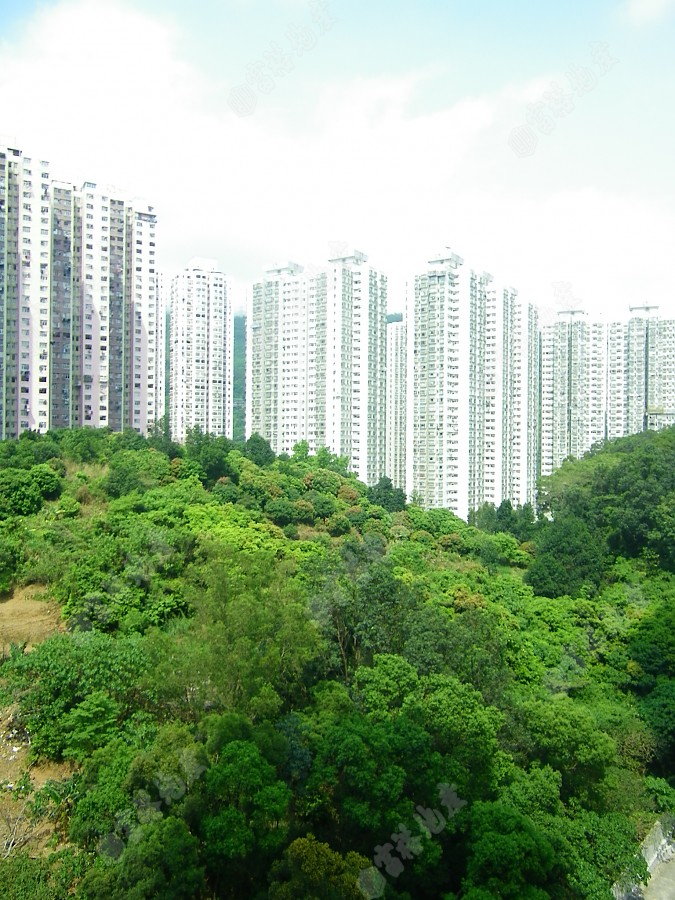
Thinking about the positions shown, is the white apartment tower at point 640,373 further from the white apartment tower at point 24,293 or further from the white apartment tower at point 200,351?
the white apartment tower at point 24,293

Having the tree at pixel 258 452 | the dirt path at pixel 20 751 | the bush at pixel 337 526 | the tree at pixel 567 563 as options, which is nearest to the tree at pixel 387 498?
the tree at pixel 258 452

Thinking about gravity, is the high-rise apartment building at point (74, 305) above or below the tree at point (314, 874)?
above

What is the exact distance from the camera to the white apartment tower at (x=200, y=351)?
115 ft

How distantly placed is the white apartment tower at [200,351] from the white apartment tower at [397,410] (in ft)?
30.0

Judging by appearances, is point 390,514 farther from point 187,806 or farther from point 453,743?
point 187,806

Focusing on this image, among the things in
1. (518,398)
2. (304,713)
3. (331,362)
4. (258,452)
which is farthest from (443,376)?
(304,713)

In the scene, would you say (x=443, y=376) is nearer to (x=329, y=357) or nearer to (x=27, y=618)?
(x=329, y=357)

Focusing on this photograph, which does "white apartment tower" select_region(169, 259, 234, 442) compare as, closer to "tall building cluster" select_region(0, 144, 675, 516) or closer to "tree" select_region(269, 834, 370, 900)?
"tall building cluster" select_region(0, 144, 675, 516)

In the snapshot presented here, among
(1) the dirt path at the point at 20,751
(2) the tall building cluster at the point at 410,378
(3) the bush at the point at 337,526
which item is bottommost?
(1) the dirt path at the point at 20,751

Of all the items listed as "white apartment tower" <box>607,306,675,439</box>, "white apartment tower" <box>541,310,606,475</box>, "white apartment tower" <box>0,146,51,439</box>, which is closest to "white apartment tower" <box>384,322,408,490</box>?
"white apartment tower" <box>541,310,606,475</box>

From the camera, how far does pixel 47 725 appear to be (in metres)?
8.02

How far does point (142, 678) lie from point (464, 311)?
73.5 feet

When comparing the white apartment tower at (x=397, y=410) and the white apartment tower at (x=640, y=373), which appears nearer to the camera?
the white apartment tower at (x=397, y=410)

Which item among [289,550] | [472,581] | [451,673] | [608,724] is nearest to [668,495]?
[472,581]
